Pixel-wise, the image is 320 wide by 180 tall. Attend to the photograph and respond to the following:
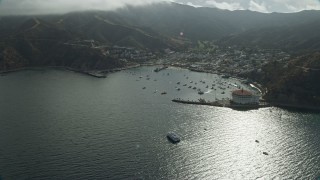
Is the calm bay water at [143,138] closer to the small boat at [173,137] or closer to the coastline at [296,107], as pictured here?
the small boat at [173,137]

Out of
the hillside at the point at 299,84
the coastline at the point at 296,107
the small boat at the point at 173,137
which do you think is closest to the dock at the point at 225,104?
the coastline at the point at 296,107

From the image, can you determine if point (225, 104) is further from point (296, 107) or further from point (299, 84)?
point (299, 84)

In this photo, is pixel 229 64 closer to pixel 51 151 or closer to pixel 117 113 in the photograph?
pixel 117 113

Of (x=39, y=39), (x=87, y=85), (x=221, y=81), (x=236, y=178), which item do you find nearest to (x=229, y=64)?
(x=221, y=81)

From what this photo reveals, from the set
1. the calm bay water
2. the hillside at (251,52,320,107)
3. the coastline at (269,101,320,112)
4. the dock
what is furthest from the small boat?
the hillside at (251,52,320,107)

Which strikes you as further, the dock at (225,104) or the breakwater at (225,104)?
the breakwater at (225,104)

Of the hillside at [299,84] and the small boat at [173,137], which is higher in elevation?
the hillside at [299,84]
